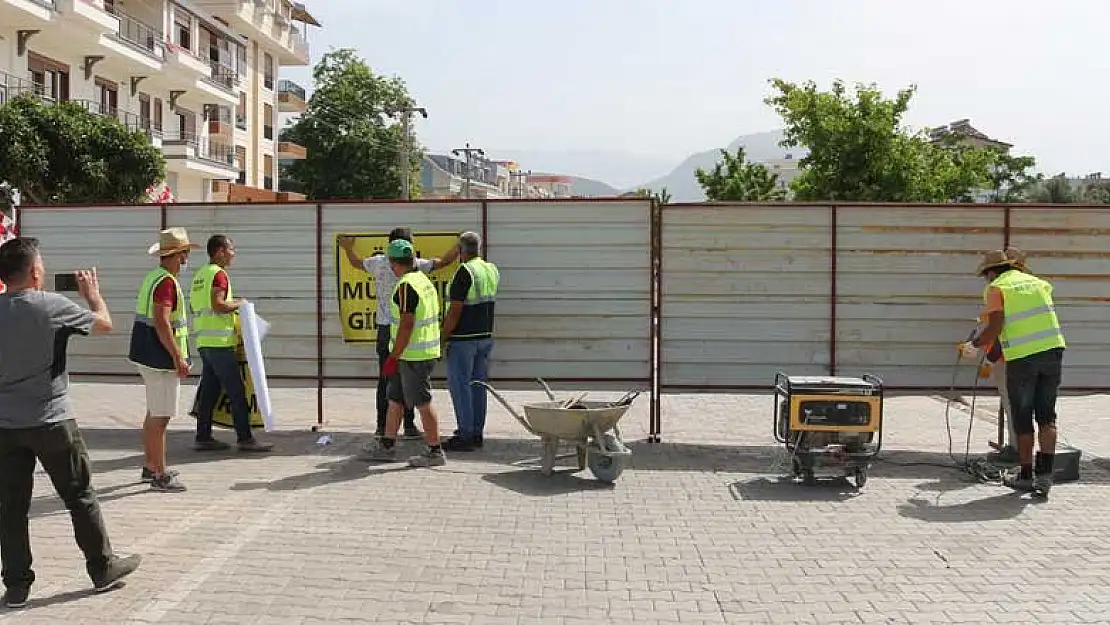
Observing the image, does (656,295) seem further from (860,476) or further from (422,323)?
(860,476)

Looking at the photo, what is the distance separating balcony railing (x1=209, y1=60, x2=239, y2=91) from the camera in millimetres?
48522

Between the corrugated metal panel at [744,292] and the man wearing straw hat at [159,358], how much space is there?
4.32 metres

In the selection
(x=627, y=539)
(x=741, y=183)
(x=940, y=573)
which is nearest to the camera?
(x=940, y=573)

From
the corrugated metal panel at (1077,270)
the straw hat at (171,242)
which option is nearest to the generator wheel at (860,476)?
the corrugated metal panel at (1077,270)

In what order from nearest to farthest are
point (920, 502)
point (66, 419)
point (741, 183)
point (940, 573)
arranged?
point (66, 419), point (940, 573), point (920, 502), point (741, 183)

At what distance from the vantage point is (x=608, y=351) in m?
9.41

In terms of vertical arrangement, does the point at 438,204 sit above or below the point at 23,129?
below

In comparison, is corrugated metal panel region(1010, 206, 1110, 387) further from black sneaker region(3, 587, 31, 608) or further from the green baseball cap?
black sneaker region(3, 587, 31, 608)

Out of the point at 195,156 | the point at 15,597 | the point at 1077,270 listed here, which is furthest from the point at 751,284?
the point at 195,156

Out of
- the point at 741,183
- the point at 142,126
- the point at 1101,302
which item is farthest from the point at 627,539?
the point at 142,126

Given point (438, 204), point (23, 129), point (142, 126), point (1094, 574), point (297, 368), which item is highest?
point (142, 126)

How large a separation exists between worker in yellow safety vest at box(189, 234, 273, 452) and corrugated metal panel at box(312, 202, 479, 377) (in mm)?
1026

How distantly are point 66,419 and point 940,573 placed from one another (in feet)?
16.1

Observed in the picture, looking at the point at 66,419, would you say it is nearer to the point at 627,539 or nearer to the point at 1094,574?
the point at 627,539
